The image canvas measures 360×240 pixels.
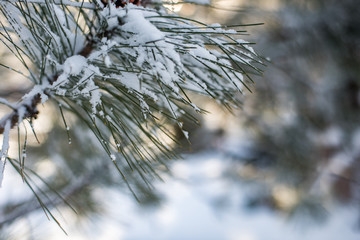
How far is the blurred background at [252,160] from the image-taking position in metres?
0.65

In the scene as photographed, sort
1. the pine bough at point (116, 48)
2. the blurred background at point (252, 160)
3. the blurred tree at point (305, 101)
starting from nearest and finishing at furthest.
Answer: the pine bough at point (116, 48), the blurred background at point (252, 160), the blurred tree at point (305, 101)

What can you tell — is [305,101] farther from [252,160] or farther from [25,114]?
[25,114]

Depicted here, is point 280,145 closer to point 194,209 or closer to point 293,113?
point 293,113

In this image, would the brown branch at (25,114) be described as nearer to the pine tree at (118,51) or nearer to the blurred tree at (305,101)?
the pine tree at (118,51)

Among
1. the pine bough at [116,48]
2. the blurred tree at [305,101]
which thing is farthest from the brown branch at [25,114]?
the blurred tree at [305,101]

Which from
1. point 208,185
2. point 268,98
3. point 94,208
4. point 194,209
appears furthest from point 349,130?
point 94,208

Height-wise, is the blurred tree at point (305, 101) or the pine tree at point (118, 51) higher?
the blurred tree at point (305, 101)

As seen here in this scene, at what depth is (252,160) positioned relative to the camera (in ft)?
5.67

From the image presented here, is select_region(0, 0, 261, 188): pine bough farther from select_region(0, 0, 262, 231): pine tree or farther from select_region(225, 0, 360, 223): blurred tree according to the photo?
select_region(225, 0, 360, 223): blurred tree

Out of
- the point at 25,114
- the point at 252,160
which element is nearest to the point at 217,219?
the point at 252,160

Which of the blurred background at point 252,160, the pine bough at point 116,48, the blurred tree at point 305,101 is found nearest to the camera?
the pine bough at point 116,48

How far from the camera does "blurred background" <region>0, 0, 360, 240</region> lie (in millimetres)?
645

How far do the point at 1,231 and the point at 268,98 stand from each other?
1.30 metres

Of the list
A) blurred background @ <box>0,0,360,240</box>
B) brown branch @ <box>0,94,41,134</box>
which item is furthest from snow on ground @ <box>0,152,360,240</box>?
brown branch @ <box>0,94,41,134</box>
